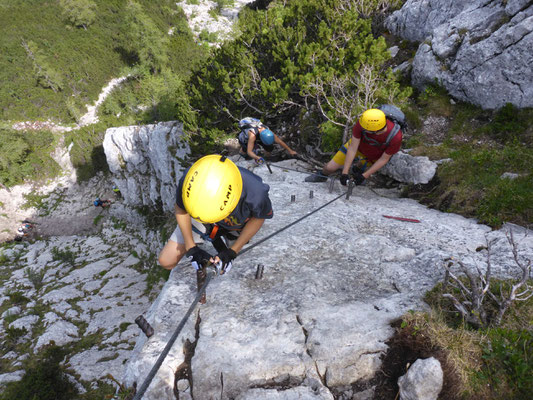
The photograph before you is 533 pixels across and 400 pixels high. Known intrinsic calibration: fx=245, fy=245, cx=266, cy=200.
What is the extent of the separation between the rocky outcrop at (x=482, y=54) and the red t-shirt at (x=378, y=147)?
3.95 meters

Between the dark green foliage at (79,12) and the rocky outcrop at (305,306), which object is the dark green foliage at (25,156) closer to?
the dark green foliage at (79,12)

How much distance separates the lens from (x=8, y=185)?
34969mm

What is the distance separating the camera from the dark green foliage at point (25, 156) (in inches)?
1347

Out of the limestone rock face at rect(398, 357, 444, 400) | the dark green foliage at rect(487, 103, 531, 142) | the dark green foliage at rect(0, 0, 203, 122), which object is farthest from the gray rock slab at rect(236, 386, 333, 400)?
the dark green foliage at rect(0, 0, 203, 122)

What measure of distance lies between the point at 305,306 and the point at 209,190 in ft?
6.67

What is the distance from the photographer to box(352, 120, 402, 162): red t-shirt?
19.2 ft

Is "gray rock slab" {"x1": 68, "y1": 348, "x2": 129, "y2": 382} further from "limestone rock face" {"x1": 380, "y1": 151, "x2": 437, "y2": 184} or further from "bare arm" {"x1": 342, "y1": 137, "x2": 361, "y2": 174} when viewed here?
"limestone rock face" {"x1": 380, "y1": 151, "x2": 437, "y2": 184}

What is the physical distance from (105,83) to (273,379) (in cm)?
5551

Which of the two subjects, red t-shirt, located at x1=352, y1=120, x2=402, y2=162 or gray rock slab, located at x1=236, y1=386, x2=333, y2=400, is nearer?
gray rock slab, located at x1=236, y1=386, x2=333, y2=400

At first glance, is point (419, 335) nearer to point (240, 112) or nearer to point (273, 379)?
point (273, 379)

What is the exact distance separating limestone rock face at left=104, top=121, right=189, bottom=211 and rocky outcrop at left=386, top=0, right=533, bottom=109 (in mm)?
14408

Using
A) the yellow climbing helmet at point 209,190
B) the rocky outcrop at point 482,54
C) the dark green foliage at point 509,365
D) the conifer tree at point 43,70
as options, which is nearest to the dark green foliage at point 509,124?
the rocky outcrop at point 482,54

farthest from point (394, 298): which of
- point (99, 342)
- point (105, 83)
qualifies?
point (105, 83)

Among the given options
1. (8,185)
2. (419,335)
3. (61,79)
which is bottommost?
(419,335)
